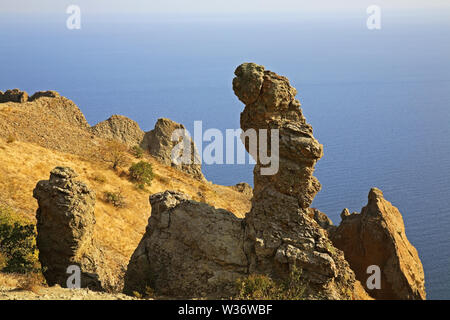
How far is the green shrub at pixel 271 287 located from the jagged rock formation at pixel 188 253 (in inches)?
29.9

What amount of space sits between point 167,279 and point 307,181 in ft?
18.9

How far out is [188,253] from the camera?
18594 millimetres

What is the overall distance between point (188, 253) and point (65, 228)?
4.63 metres

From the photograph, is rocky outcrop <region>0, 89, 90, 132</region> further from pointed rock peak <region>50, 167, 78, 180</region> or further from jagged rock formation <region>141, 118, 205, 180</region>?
pointed rock peak <region>50, 167, 78, 180</region>

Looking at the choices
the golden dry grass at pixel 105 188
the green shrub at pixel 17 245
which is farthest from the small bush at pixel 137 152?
the green shrub at pixel 17 245

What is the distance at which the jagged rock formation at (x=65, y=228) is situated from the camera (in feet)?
63.7

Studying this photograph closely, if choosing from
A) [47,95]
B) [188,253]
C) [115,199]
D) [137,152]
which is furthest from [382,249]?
[47,95]

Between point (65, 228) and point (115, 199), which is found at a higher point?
point (115, 199)

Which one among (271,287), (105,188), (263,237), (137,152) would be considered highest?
(137,152)

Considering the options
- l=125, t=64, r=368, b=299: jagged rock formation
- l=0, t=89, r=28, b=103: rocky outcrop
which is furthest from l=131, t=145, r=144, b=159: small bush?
l=125, t=64, r=368, b=299: jagged rock formation

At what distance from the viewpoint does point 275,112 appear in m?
18.6

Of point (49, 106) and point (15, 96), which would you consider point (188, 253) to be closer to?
point (49, 106)

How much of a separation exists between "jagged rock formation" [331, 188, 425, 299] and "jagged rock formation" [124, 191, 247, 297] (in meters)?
7.02
